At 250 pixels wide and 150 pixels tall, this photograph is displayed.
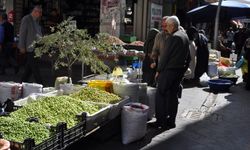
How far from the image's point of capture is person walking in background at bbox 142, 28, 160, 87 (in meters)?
9.24

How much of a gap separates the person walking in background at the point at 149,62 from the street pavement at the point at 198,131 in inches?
35.1

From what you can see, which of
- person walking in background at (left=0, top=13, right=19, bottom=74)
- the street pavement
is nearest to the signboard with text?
person walking in background at (left=0, top=13, right=19, bottom=74)

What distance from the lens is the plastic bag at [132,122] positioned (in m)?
6.48

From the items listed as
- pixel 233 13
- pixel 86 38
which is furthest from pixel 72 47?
pixel 233 13

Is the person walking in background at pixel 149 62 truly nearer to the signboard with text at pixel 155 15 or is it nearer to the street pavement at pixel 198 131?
the street pavement at pixel 198 131

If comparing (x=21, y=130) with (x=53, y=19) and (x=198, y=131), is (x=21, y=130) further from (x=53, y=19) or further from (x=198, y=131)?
(x=53, y=19)

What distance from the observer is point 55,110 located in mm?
5602

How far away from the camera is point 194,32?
12195mm

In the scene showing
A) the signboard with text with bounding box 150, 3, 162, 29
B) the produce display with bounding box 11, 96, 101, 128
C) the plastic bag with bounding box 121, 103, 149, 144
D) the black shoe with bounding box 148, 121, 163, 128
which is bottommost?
the black shoe with bounding box 148, 121, 163, 128

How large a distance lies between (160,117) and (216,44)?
1218 centimetres

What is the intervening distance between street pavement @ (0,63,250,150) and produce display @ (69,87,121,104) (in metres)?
0.35

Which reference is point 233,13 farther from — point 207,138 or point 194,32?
point 207,138

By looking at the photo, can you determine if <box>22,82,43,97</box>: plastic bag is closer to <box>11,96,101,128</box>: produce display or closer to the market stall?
the market stall

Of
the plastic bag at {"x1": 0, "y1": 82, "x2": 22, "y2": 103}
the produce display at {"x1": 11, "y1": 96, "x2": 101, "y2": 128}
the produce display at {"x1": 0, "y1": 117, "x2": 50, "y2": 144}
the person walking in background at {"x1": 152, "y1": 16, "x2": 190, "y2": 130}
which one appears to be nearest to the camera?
the produce display at {"x1": 0, "y1": 117, "x2": 50, "y2": 144}
